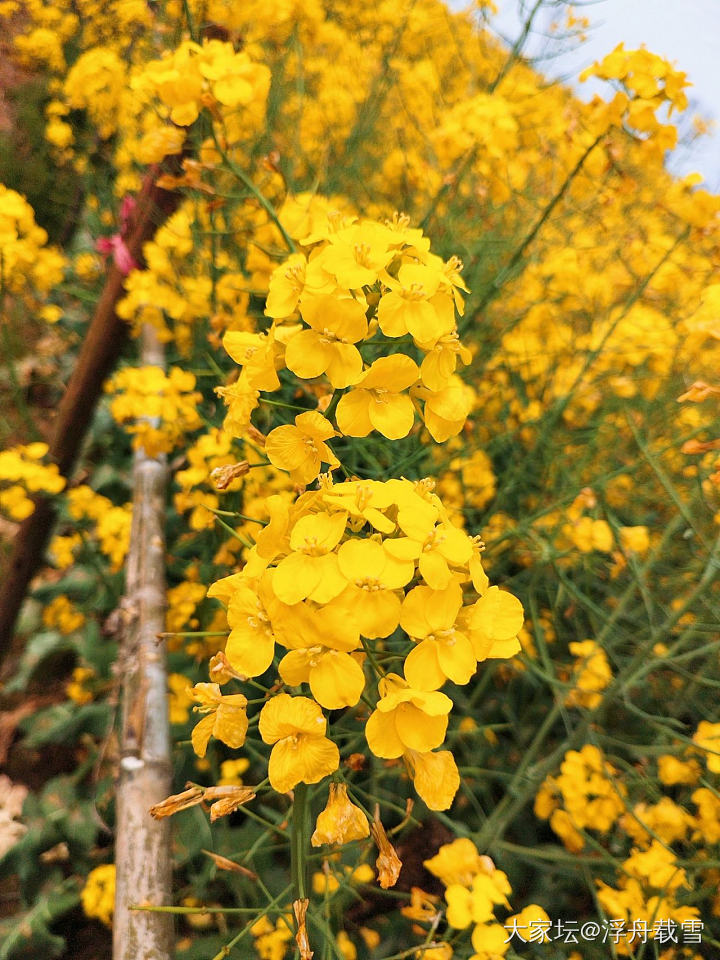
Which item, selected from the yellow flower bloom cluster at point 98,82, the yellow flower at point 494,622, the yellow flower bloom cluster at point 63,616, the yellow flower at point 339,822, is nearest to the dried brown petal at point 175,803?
the yellow flower at point 339,822

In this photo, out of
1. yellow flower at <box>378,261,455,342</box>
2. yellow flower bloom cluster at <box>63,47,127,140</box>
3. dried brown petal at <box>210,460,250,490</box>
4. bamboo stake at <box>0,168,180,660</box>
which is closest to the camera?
yellow flower at <box>378,261,455,342</box>

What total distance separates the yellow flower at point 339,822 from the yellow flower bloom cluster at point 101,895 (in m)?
1.06

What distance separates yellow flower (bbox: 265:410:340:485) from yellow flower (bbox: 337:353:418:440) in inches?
1.1

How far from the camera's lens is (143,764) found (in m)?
1.14

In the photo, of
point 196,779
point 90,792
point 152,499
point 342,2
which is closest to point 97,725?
point 90,792

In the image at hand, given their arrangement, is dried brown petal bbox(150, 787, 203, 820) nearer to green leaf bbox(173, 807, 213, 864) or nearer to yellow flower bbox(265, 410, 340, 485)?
yellow flower bbox(265, 410, 340, 485)

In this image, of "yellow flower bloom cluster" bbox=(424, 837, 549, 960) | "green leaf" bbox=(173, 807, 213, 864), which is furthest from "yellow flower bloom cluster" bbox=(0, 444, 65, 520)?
"yellow flower bloom cluster" bbox=(424, 837, 549, 960)

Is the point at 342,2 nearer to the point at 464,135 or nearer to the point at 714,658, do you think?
the point at 464,135

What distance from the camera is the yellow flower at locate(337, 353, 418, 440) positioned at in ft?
2.13

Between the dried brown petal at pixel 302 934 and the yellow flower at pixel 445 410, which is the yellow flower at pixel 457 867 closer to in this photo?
the dried brown petal at pixel 302 934

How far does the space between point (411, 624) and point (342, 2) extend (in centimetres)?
425

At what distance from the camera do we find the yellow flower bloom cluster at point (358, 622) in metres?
0.55

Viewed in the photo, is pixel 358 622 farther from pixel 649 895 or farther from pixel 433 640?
pixel 649 895

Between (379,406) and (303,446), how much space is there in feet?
0.31
